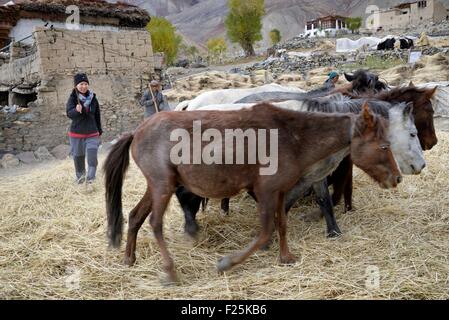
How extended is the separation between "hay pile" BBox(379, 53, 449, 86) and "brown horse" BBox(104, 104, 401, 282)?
40.7 feet

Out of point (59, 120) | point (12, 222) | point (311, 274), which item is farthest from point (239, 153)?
point (59, 120)

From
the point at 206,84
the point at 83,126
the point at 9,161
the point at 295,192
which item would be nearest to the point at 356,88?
the point at 295,192

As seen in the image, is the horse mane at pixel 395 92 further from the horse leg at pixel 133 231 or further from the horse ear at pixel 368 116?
the horse leg at pixel 133 231

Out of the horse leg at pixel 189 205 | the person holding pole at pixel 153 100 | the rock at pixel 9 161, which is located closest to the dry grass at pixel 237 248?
the horse leg at pixel 189 205

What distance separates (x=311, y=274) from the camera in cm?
303

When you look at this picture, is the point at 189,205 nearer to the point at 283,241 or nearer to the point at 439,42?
the point at 283,241

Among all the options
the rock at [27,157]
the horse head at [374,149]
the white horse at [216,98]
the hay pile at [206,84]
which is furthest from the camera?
the hay pile at [206,84]

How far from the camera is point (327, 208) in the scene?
3.88 m

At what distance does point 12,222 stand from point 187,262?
2343mm

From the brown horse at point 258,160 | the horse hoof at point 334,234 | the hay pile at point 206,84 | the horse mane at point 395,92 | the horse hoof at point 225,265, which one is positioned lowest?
the horse hoof at point 334,234

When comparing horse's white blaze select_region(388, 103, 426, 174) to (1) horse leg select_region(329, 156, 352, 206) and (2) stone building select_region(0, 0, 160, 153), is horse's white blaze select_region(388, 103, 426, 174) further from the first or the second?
(2) stone building select_region(0, 0, 160, 153)

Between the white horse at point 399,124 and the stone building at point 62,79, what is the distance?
28.0 feet

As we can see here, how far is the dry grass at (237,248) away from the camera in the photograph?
2.86 meters

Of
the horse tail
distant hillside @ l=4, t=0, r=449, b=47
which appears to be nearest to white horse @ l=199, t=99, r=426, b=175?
the horse tail
